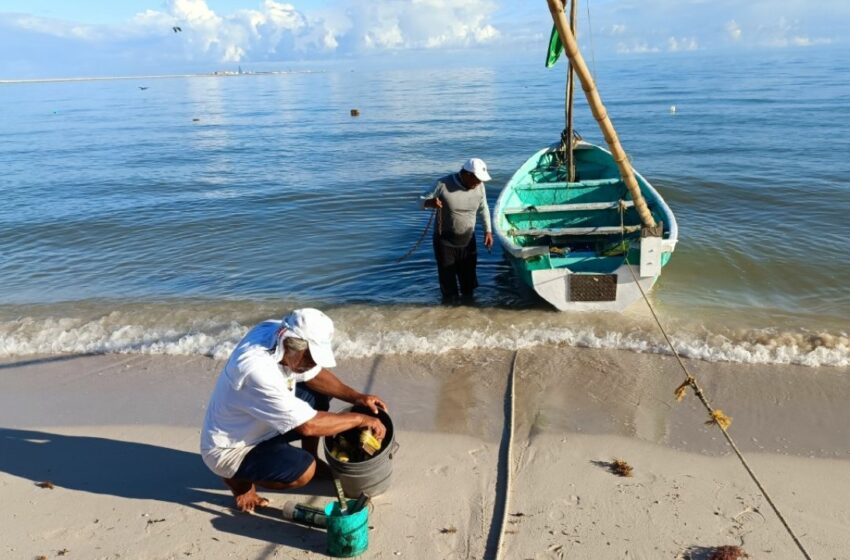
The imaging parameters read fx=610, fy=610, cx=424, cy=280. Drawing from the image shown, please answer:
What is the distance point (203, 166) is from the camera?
68.2ft

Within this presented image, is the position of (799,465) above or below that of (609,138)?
below

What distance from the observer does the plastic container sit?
13.0ft

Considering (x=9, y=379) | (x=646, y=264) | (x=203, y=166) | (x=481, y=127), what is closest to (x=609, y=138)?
(x=646, y=264)

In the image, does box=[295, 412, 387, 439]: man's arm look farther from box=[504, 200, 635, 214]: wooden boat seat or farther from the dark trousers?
box=[504, 200, 635, 214]: wooden boat seat

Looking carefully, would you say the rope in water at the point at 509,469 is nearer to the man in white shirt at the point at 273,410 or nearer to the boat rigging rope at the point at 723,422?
the man in white shirt at the point at 273,410

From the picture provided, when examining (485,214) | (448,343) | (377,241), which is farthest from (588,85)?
(377,241)

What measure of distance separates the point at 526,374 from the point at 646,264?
6.58ft

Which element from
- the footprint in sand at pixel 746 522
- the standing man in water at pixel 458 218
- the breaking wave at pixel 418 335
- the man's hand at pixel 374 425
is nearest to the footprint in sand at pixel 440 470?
the man's hand at pixel 374 425

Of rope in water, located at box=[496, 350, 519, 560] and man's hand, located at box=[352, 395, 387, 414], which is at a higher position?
man's hand, located at box=[352, 395, 387, 414]

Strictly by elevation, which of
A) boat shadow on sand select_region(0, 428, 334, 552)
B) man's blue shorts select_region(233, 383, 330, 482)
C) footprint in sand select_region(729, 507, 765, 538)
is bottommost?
footprint in sand select_region(729, 507, 765, 538)

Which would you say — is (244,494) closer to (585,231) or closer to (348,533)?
(348,533)

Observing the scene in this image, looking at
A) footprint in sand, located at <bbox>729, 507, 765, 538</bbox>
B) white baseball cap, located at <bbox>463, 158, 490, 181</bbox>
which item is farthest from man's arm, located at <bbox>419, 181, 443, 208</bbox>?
footprint in sand, located at <bbox>729, 507, 765, 538</bbox>

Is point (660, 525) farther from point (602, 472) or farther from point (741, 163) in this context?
point (741, 163)

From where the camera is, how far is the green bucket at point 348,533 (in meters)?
3.59
